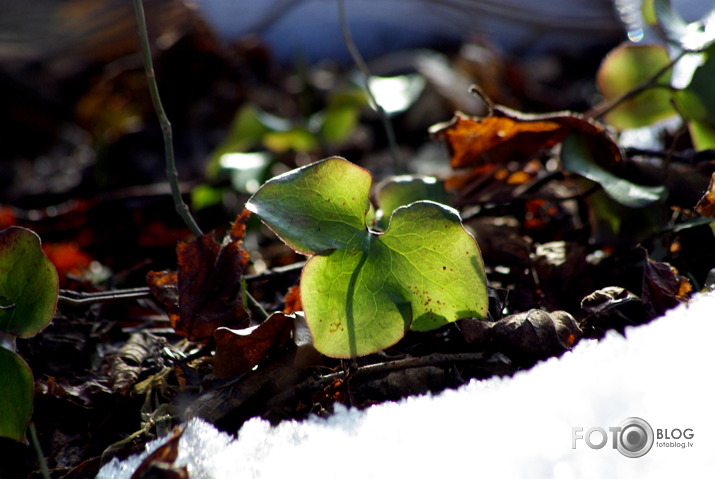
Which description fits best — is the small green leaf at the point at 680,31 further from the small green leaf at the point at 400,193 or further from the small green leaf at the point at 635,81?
the small green leaf at the point at 400,193

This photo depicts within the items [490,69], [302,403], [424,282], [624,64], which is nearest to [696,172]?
[624,64]

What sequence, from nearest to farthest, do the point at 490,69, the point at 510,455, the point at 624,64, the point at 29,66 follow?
1. the point at 510,455
2. the point at 624,64
3. the point at 490,69
4. the point at 29,66

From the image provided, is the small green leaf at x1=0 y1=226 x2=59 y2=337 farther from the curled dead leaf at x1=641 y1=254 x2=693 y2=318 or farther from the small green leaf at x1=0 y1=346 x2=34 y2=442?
the curled dead leaf at x1=641 y1=254 x2=693 y2=318

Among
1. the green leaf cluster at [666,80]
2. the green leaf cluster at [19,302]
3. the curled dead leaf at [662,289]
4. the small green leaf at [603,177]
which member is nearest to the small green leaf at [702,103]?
the green leaf cluster at [666,80]

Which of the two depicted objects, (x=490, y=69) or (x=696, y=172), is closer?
(x=696, y=172)

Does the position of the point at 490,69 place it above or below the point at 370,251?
below

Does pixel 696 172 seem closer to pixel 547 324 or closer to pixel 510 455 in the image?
pixel 547 324

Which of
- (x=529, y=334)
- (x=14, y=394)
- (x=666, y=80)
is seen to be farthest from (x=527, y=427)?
(x=666, y=80)
